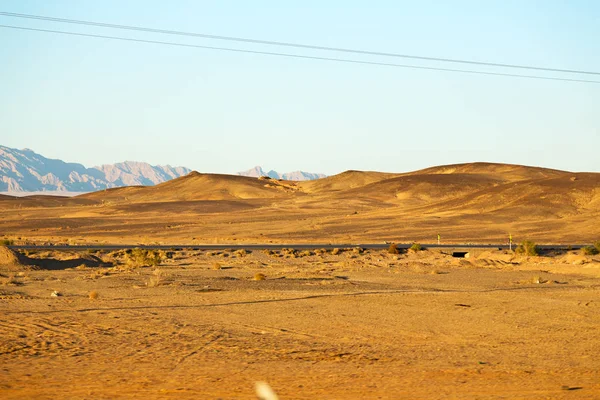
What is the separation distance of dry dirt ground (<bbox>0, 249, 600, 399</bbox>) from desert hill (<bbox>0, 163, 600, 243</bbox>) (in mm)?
45147

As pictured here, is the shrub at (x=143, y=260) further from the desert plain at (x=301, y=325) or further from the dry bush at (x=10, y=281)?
the dry bush at (x=10, y=281)

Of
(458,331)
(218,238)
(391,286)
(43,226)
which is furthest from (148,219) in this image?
(458,331)

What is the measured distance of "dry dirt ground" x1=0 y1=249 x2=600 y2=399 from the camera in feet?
47.5

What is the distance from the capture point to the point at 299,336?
20.3 m

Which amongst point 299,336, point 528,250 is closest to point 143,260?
point 528,250

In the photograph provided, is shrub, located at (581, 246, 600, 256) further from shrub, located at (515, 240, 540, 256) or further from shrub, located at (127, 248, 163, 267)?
shrub, located at (127, 248, 163, 267)

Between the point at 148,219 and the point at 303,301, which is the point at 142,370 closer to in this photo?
the point at 303,301

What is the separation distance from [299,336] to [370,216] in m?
91.3

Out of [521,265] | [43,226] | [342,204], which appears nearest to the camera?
[521,265]

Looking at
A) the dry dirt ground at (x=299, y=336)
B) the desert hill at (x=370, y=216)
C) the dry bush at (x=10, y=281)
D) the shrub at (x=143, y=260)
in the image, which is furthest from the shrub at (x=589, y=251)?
the dry bush at (x=10, y=281)

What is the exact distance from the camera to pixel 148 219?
118 m

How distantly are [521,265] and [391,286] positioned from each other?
13929 millimetres

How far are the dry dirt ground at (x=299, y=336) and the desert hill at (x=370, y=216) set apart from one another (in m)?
45.1

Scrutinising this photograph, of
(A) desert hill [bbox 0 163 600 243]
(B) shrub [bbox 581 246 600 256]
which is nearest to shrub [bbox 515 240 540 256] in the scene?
(B) shrub [bbox 581 246 600 256]
